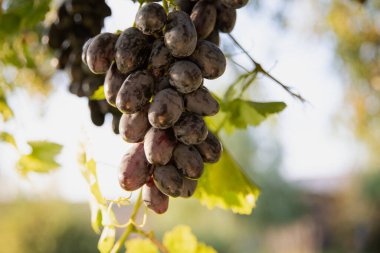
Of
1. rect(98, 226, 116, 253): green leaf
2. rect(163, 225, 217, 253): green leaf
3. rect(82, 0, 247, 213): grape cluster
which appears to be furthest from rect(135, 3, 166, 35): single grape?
rect(163, 225, 217, 253): green leaf

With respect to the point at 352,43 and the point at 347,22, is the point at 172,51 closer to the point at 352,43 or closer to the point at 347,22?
the point at 347,22

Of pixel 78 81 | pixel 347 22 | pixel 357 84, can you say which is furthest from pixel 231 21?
pixel 357 84

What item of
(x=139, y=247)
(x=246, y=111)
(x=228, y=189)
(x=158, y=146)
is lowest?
(x=139, y=247)

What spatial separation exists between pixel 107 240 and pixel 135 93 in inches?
6.9

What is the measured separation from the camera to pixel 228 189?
644mm

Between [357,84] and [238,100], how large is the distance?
2121mm

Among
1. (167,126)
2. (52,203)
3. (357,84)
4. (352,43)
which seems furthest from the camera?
(52,203)

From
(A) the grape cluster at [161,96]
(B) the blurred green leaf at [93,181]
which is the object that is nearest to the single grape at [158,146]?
(A) the grape cluster at [161,96]

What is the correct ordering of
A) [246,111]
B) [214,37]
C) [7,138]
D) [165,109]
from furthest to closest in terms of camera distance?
[7,138] → [246,111] → [214,37] → [165,109]

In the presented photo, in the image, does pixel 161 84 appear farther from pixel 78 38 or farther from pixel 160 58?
pixel 78 38

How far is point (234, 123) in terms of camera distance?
Answer: 630 mm

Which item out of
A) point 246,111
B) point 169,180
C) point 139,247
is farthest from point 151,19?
point 139,247

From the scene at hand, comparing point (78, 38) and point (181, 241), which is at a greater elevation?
point (78, 38)

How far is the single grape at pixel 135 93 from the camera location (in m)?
0.38
